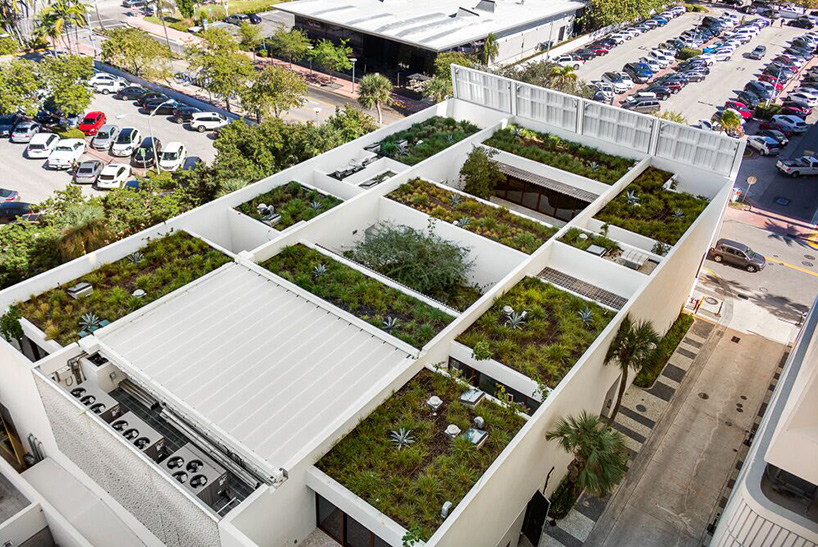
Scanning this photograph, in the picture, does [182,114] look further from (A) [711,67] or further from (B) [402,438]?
(A) [711,67]

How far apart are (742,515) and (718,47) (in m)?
86.3

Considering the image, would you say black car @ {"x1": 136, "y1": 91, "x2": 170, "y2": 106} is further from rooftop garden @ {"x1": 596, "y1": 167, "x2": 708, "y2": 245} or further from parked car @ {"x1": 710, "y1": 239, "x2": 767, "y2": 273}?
parked car @ {"x1": 710, "y1": 239, "x2": 767, "y2": 273}

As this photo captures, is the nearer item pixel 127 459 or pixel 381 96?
pixel 127 459

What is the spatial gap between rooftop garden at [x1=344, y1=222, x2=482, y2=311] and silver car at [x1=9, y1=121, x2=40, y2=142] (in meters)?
39.2

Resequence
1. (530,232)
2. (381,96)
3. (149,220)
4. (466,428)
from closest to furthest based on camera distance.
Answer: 1. (466,428)
2. (530,232)
3. (149,220)
4. (381,96)

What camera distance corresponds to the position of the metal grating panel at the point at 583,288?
27.7m

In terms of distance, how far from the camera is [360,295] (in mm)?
26078

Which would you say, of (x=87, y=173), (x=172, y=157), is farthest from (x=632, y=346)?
(x=87, y=173)

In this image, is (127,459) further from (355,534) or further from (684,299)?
(684,299)

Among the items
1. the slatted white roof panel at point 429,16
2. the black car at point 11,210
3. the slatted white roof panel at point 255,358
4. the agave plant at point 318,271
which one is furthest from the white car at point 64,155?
the slatted white roof panel at point 429,16

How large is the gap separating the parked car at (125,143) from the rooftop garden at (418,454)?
3979cm

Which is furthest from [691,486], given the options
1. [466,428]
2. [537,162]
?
[537,162]

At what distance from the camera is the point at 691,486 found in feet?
88.1

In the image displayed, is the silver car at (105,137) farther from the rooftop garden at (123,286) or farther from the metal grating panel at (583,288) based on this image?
the metal grating panel at (583,288)
